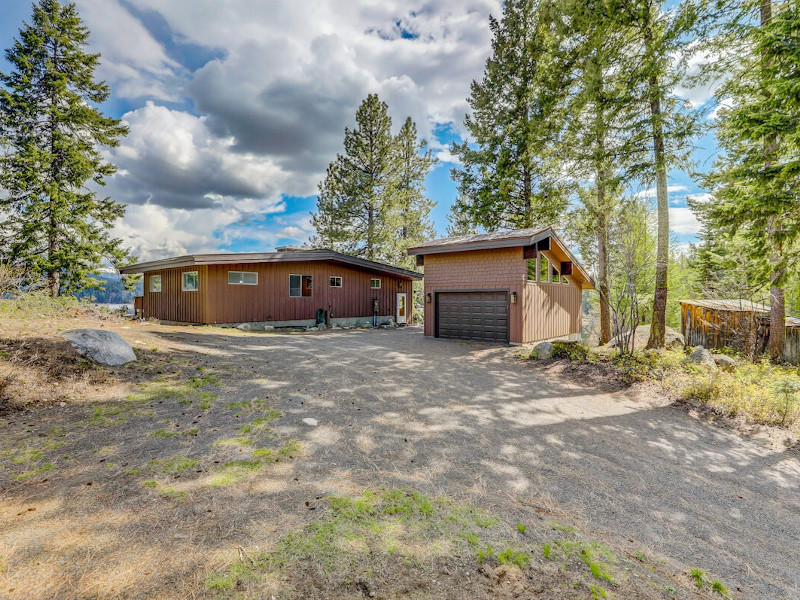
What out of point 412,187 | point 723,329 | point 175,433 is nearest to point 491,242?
point 723,329

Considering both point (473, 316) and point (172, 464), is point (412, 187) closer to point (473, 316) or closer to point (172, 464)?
point (473, 316)

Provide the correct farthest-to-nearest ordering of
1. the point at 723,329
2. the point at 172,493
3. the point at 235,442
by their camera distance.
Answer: the point at 723,329 → the point at 235,442 → the point at 172,493

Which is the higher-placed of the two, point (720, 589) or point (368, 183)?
point (368, 183)

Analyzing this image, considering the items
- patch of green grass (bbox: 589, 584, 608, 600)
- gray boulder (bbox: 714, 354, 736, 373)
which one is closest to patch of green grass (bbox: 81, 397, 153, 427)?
patch of green grass (bbox: 589, 584, 608, 600)

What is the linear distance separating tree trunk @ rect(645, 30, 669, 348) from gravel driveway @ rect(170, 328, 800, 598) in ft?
14.7

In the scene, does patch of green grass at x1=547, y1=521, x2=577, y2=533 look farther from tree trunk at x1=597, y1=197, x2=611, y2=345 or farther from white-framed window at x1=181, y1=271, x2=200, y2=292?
white-framed window at x1=181, y1=271, x2=200, y2=292

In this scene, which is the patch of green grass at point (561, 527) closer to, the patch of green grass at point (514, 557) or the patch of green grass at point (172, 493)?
the patch of green grass at point (514, 557)

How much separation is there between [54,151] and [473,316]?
18.5 metres

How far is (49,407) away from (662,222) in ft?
44.8

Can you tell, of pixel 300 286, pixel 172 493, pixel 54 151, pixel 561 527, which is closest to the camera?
pixel 561 527

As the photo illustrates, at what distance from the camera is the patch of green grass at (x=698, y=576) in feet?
7.51

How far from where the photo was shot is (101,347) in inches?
243

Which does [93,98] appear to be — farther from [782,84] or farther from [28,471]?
[782,84]

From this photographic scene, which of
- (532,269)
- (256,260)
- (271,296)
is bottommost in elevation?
(271,296)
